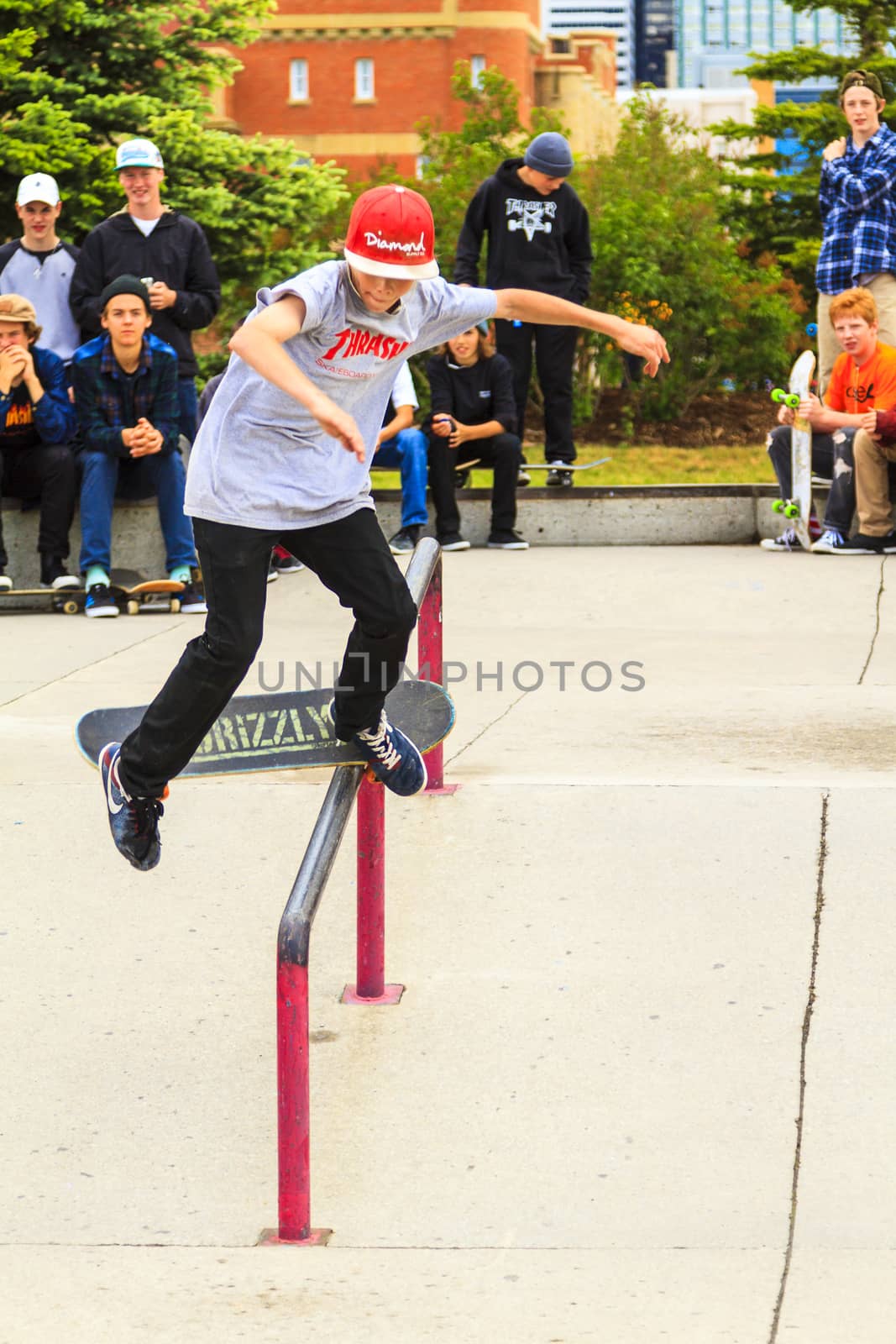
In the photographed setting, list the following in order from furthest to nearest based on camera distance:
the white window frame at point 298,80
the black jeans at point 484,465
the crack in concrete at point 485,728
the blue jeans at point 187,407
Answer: the white window frame at point 298,80 < the black jeans at point 484,465 < the blue jeans at point 187,407 < the crack in concrete at point 485,728

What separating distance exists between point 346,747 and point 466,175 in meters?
16.5

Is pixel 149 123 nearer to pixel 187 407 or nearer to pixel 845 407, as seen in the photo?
pixel 187 407

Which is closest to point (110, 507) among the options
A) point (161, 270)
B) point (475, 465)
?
point (161, 270)

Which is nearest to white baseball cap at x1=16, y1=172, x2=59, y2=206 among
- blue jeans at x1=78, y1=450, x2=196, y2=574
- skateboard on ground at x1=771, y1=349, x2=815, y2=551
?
blue jeans at x1=78, y1=450, x2=196, y2=574

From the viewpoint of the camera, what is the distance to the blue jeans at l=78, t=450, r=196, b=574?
30.9 feet

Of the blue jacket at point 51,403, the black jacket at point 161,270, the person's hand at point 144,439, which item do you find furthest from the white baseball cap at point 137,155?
the person's hand at point 144,439

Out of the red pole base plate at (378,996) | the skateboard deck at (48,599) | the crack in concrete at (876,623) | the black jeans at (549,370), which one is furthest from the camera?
the black jeans at (549,370)

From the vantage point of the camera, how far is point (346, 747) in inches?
176

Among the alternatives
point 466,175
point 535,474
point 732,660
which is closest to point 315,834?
point 732,660

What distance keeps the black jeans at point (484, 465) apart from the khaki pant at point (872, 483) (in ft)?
6.78

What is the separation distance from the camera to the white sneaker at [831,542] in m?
10.7

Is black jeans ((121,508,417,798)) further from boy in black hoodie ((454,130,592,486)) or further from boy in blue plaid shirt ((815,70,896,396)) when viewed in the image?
boy in blue plaid shirt ((815,70,896,396))

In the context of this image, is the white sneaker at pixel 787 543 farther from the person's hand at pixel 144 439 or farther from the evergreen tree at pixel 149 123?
the evergreen tree at pixel 149 123

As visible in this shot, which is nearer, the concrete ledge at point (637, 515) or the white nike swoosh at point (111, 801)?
the white nike swoosh at point (111, 801)
